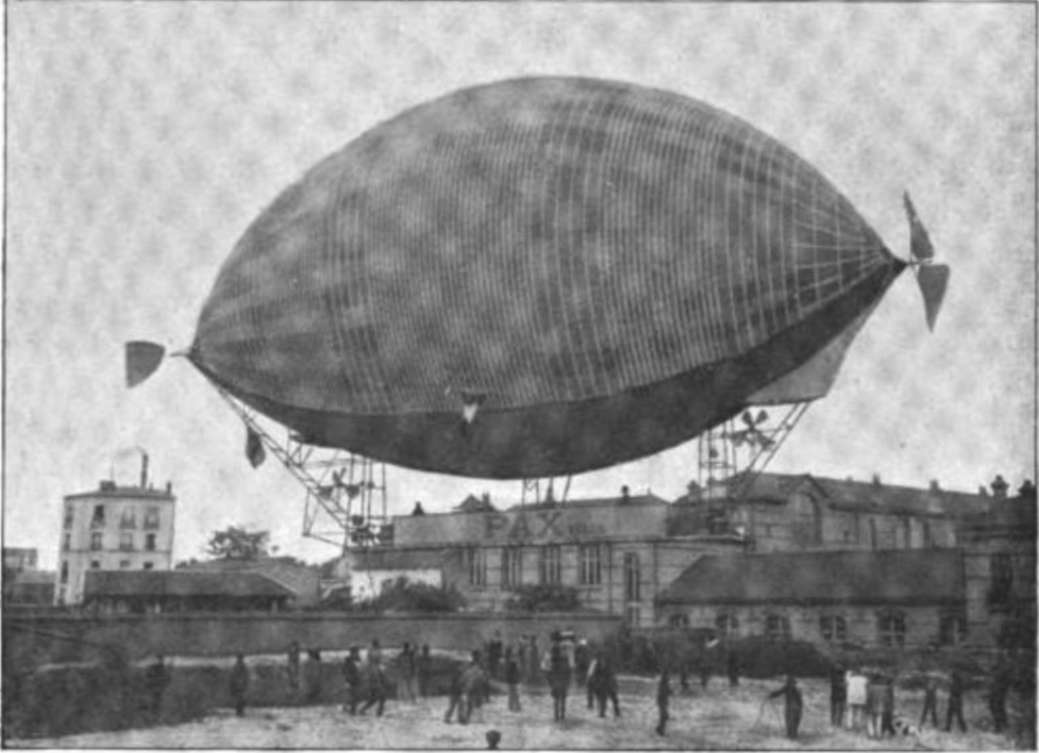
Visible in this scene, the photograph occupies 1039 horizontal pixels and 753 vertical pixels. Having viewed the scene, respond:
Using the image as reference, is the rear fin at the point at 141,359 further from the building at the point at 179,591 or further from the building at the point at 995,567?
the building at the point at 995,567

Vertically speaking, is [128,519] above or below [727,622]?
above

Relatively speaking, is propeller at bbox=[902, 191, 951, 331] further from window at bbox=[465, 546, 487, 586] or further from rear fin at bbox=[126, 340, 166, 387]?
window at bbox=[465, 546, 487, 586]

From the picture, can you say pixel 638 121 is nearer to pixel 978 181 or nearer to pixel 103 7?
pixel 978 181

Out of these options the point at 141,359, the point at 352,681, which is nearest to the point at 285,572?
the point at 141,359

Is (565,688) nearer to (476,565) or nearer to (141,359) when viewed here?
(141,359)

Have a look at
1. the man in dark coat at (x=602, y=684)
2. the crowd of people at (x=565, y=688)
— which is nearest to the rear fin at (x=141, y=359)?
the crowd of people at (x=565, y=688)
